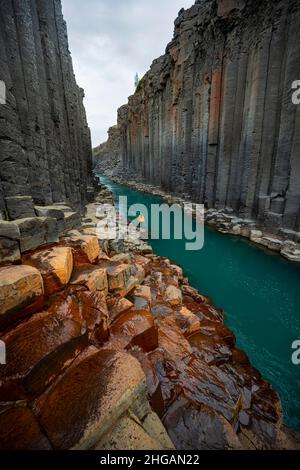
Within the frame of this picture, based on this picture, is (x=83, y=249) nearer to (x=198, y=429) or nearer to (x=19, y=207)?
(x=19, y=207)

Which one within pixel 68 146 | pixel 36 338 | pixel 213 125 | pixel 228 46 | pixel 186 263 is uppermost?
pixel 228 46

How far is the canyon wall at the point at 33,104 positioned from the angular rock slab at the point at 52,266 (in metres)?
1.63

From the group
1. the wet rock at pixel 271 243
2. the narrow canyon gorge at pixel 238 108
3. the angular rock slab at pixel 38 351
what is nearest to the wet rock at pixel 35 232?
the angular rock slab at pixel 38 351

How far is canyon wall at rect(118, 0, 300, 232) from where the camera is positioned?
8.77 m

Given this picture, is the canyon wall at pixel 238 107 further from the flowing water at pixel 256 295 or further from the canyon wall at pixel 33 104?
the canyon wall at pixel 33 104

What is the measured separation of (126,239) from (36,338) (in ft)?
20.2

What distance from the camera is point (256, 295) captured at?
6605 millimetres

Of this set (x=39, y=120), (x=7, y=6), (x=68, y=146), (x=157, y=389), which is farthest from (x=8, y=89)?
(x=157, y=389)

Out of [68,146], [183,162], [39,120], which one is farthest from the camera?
[183,162]

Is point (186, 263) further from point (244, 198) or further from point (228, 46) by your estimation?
point (228, 46)

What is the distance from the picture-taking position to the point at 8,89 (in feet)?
14.9

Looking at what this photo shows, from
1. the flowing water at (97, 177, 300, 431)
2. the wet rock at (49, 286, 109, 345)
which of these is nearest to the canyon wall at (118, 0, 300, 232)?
the flowing water at (97, 177, 300, 431)

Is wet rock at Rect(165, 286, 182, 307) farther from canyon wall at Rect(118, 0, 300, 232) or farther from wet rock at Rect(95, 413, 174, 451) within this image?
canyon wall at Rect(118, 0, 300, 232)

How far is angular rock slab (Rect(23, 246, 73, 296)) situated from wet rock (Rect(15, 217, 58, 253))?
0.24m
